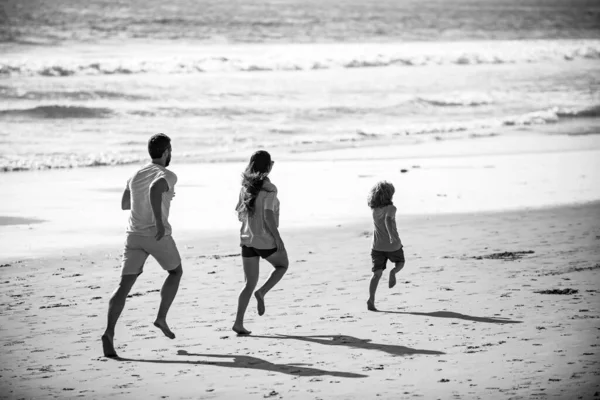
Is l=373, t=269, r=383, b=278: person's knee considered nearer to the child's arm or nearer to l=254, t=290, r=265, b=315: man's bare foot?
the child's arm

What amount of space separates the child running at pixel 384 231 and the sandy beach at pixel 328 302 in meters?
0.27

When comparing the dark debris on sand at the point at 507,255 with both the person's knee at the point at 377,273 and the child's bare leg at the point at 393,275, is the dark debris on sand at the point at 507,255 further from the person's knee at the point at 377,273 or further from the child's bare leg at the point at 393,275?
the person's knee at the point at 377,273

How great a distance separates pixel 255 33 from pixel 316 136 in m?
37.1

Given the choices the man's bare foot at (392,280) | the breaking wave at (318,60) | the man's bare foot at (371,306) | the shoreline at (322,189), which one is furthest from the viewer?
the breaking wave at (318,60)

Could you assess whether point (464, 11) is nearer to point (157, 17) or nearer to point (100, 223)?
point (157, 17)

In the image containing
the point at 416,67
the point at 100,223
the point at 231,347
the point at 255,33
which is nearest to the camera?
the point at 231,347

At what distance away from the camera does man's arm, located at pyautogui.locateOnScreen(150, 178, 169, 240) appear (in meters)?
5.54

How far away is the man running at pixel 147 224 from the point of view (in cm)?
560

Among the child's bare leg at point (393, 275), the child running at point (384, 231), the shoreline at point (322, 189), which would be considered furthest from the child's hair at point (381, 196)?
Answer: the shoreline at point (322, 189)

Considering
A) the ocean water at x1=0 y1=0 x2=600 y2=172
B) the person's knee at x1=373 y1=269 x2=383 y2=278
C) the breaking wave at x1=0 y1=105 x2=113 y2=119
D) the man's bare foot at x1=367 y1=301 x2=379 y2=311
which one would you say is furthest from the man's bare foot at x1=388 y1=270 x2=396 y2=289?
the breaking wave at x1=0 y1=105 x2=113 y2=119

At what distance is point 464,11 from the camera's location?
80.1 meters

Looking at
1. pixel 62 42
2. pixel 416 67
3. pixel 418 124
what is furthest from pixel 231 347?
pixel 62 42

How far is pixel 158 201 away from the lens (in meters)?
5.55

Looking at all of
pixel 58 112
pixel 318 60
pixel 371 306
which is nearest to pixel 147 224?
pixel 371 306
